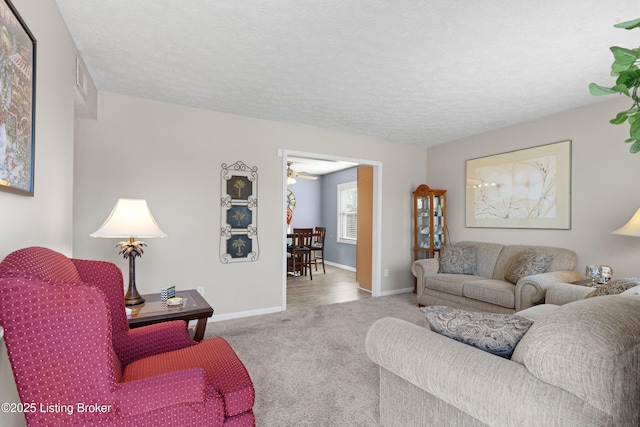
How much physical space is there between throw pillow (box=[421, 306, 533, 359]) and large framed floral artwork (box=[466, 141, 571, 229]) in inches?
120

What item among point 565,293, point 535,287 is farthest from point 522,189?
point 565,293

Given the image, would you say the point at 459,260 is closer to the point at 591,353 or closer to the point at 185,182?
the point at 591,353

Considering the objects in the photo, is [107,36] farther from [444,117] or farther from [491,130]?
[491,130]

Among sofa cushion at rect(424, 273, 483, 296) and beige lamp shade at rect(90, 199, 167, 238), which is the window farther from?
beige lamp shade at rect(90, 199, 167, 238)

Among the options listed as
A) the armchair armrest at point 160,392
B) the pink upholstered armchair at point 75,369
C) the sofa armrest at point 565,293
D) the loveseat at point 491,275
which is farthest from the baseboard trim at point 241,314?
the sofa armrest at point 565,293

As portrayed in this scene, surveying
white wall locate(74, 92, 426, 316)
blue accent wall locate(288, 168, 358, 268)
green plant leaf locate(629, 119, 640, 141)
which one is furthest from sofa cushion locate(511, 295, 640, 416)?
blue accent wall locate(288, 168, 358, 268)

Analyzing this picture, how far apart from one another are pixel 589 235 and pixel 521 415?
328cm

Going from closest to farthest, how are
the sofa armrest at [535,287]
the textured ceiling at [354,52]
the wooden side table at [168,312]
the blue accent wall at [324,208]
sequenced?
the textured ceiling at [354,52] < the wooden side table at [168,312] < the sofa armrest at [535,287] < the blue accent wall at [324,208]

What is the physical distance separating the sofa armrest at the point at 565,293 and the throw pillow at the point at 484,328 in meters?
1.83

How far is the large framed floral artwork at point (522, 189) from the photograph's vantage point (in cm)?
365

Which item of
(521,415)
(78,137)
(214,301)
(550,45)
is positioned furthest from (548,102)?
(78,137)

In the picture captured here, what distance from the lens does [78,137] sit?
309cm

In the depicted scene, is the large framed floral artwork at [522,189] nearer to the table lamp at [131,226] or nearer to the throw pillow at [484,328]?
the throw pillow at [484,328]

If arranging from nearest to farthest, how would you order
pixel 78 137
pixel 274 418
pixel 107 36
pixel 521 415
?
pixel 521 415
pixel 274 418
pixel 107 36
pixel 78 137
